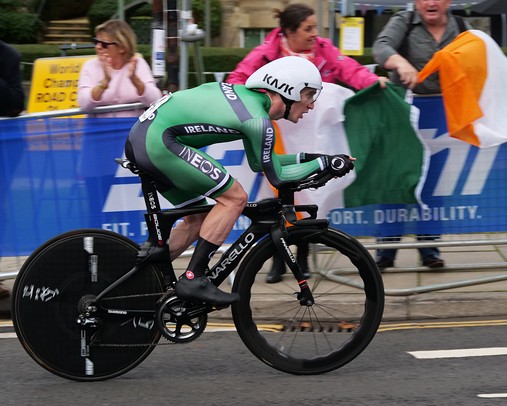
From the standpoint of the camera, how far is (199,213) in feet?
17.0

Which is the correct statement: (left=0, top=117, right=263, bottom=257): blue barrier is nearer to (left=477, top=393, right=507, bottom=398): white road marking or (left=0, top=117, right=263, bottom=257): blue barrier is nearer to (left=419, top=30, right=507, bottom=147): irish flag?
(left=419, top=30, right=507, bottom=147): irish flag

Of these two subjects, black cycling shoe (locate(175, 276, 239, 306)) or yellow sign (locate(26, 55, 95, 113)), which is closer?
black cycling shoe (locate(175, 276, 239, 306))

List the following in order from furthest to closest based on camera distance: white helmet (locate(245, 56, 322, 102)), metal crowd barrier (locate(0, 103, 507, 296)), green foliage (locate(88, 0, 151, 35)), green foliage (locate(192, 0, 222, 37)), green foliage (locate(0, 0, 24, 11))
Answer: green foliage (locate(0, 0, 24, 11)), green foliage (locate(192, 0, 222, 37)), green foliage (locate(88, 0, 151, 35)), metal crowd barrier (locate(0, 103, 507, 296)), white helmet (locate(245, 56, 322, 102))

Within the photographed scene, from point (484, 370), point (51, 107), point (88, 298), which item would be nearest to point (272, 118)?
point (88, 298)

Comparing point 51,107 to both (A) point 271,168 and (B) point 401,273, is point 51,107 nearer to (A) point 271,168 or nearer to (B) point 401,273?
(B) point 401,273

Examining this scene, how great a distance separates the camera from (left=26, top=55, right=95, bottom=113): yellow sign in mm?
10539

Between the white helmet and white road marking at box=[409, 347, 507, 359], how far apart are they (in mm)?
1639

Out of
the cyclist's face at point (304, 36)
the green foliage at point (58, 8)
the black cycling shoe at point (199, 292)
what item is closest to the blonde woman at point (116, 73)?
the cyclist's face at point (304, 36)

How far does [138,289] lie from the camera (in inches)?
204

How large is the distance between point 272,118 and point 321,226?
0.60 metres

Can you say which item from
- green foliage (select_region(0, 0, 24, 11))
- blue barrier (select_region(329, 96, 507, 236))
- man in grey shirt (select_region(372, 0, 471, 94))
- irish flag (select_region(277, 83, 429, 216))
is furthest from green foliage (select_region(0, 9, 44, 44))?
blue barrier (select_region(329, 96, 507, 236))

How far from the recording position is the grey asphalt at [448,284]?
21.9 feet

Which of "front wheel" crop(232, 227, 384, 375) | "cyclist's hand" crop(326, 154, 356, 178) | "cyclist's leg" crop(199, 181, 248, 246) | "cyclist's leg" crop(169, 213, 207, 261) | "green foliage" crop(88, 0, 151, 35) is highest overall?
"cyclist's hand" crop(326, 154, 356, 178)

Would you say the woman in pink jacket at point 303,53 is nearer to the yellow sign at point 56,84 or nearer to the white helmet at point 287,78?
the white helmet at point 287,78
